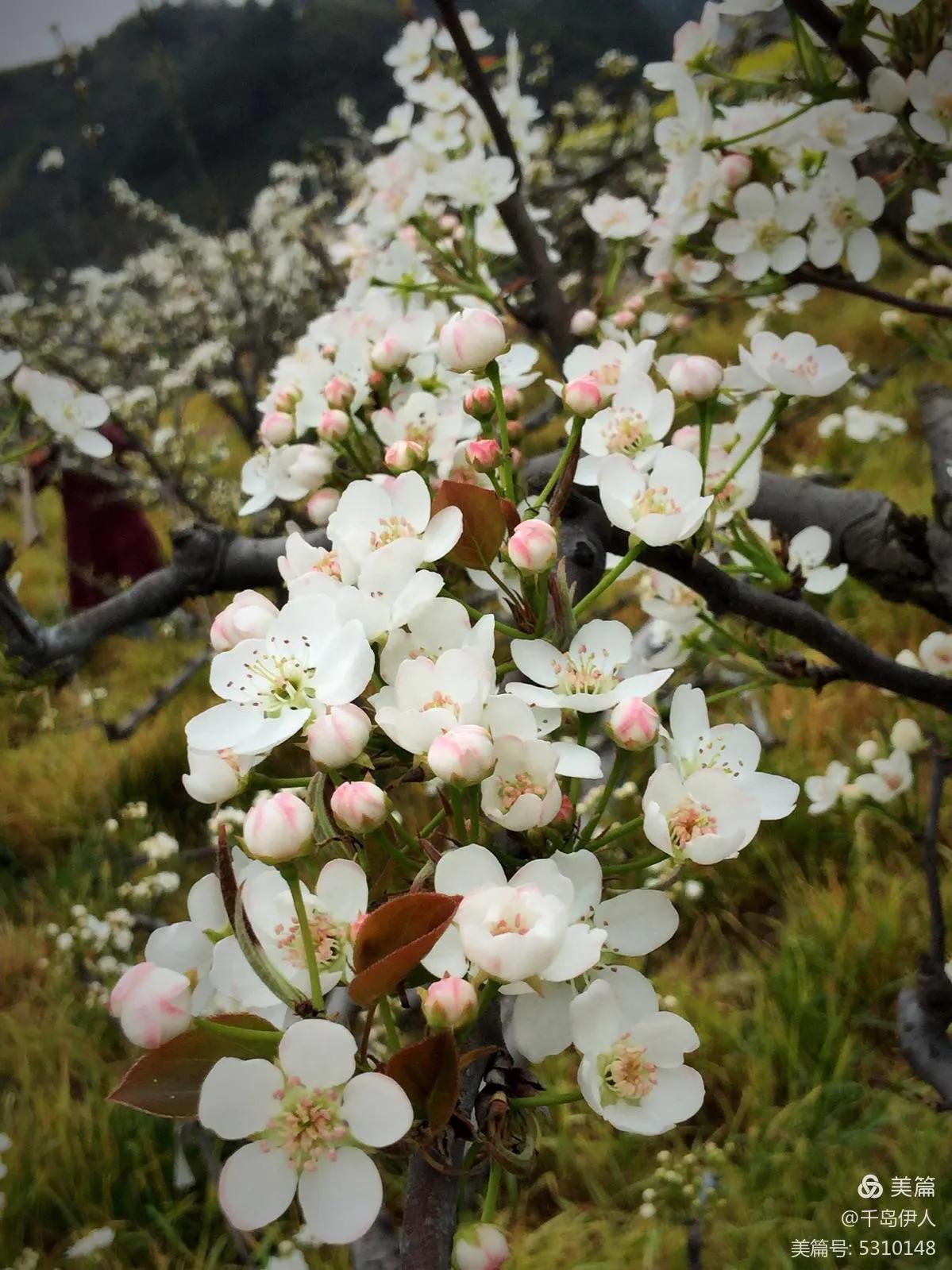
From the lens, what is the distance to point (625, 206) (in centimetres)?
120

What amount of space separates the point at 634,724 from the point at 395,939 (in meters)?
0.14

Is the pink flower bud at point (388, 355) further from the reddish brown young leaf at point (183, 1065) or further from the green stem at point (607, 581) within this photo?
the reddish brown young leaf at point (183, 1065)

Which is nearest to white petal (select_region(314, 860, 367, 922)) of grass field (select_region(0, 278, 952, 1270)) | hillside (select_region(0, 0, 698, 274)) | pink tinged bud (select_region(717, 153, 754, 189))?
grass field (select_region(0, 278, 952, 1270))

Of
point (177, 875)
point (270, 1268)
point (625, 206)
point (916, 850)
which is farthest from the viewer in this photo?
point (177, 875)

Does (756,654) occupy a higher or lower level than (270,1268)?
higher

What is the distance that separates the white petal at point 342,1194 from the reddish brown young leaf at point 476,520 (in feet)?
0.80

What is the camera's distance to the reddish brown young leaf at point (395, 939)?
269mm

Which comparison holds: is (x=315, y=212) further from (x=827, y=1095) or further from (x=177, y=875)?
(x=827, y=1095)

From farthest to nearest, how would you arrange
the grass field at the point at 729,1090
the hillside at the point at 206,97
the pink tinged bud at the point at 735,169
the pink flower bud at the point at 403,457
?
the hillside at the point at 206,97 → the grass field at the point at 729,1090 → the pink tinged bud at the point at 735,169 → the pink flower bud at the point at 403,457

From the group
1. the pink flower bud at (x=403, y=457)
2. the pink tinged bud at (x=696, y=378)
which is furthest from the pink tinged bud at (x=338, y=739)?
the pink tinged bud at (x=696, y=378)

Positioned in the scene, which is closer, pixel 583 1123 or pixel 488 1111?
pixel 488 1111

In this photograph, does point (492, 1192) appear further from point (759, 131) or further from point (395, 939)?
point (759, 131)

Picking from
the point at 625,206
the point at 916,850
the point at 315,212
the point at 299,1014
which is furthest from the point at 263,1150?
the point at 315,212

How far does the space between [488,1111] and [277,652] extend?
197 millimetres
